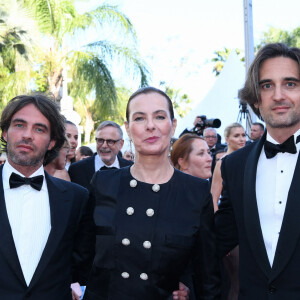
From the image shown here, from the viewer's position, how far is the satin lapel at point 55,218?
2.68m

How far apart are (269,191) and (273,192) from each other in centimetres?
2

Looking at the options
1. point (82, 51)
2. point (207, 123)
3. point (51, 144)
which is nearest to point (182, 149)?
point (51, 144)

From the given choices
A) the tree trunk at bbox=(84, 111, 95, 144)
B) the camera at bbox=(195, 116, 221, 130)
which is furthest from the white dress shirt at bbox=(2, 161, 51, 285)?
the tree trunk at bbox=(84, 111, 95, 144)

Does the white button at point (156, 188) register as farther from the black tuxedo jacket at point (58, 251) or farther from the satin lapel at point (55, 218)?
the satin lapel at point (55, 218)

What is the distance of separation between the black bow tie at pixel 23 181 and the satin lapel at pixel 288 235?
1527 millimetres

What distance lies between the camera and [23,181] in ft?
9.28

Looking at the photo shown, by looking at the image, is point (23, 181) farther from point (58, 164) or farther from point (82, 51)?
point (82, 51)

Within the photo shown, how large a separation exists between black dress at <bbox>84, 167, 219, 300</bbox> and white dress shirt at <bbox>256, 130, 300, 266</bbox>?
344mm

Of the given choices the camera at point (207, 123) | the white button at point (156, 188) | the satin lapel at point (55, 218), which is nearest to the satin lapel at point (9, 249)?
the satin lapel at point (55, 218)

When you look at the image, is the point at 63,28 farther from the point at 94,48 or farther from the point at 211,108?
the point at 211,108

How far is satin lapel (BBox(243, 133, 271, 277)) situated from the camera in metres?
2.44

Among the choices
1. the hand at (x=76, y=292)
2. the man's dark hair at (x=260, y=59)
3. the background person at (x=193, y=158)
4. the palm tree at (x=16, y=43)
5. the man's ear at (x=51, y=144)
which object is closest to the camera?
the man's dark hair at (x=260, y=59)

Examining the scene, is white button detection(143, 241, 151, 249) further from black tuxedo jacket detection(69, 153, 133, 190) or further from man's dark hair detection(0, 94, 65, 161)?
black tuxedo jacket detection(69, 153, 133, 190)

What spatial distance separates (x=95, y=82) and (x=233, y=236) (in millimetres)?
12175
